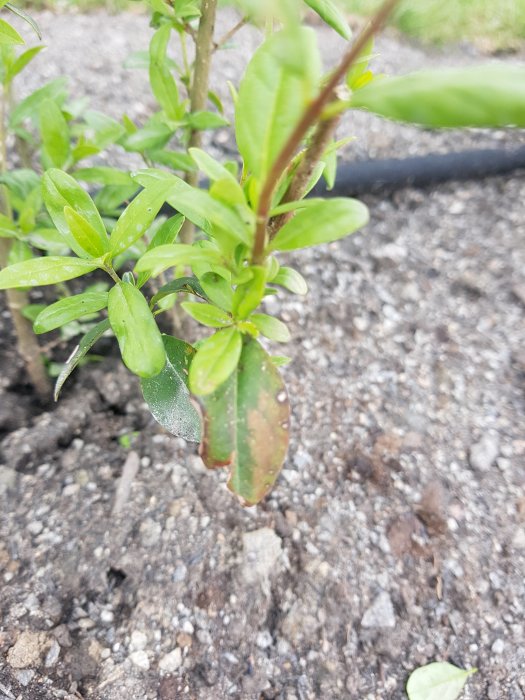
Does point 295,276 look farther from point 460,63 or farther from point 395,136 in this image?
point 460,63

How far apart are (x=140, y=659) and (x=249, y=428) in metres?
0.58

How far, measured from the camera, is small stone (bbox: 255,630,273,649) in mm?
1046

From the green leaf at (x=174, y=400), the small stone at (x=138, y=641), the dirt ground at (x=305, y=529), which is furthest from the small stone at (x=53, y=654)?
the green leaf at (x=174, y=400)

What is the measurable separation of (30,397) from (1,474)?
0.24 meters

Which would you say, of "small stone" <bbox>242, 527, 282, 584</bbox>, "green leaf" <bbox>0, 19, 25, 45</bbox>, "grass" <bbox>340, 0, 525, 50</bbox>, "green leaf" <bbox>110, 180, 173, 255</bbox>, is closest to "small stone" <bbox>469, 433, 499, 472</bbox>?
"small stone" <bbox>242, 527, 282, 584</bbox>

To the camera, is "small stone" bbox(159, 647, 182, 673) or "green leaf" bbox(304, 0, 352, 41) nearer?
"green leaf" bbox(304, 0, 352, 41)

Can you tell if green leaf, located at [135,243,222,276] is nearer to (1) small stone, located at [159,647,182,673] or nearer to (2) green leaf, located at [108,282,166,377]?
(2) green leaf, located at [108,282,166,377]

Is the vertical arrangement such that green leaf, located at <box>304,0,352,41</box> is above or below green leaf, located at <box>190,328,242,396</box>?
above

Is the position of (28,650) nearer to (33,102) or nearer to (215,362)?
(215,362)

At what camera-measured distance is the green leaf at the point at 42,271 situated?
730 mm

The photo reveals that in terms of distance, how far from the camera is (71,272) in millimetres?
753

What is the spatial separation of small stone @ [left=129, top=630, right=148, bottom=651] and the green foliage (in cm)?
43

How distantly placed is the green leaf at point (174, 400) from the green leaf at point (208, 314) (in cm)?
17

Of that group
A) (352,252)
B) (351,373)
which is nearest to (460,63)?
(352,252)
